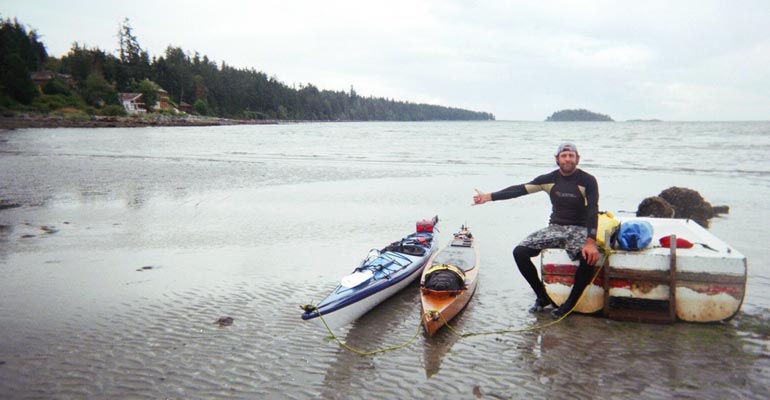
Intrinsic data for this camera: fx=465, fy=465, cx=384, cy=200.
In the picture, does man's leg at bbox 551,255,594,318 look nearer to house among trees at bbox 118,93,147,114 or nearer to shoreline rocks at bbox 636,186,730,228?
shoreline rocks at bbox 636,186,730,228

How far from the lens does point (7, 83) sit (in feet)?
248

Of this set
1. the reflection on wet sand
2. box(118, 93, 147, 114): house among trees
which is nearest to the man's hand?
the reflection on wet sand

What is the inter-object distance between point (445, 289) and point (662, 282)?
10.4ft

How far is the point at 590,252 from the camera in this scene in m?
6.55

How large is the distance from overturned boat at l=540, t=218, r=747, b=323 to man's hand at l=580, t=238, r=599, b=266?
0.41 meters

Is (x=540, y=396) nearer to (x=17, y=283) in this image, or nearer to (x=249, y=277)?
(x=249, y=277)

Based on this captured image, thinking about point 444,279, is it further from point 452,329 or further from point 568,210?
point 568,210

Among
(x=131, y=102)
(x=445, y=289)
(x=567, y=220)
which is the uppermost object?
(x=131, y=102)

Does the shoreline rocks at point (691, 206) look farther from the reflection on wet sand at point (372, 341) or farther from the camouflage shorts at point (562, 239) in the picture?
the reflection on wet sand at point (372, 341)

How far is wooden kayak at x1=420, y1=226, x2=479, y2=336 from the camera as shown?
21.7 feet

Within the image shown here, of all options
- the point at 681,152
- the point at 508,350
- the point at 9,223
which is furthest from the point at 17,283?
the point at 681,152

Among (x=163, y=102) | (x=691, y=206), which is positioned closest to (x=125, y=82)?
(x=163, y=102)

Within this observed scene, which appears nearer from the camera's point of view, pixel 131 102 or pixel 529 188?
pixel 529 188

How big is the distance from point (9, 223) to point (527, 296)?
46.3 ft
